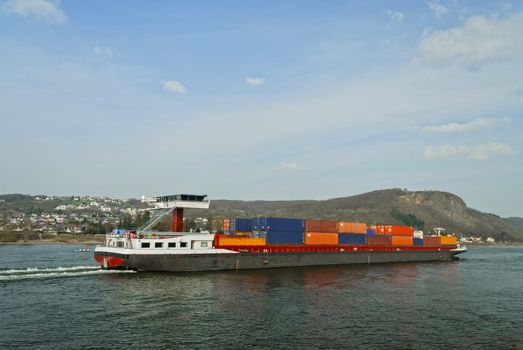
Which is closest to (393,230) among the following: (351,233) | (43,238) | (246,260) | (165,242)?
(351,233)

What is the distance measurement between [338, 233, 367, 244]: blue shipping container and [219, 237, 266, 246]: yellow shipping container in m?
20.4

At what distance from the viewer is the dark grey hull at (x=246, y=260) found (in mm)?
57875

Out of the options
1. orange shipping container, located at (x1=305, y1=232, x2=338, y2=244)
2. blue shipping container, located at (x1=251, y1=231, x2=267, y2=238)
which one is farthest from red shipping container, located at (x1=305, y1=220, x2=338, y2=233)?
blue shipping container, located at (x1=251, y1=231, x2=267, y2=238)

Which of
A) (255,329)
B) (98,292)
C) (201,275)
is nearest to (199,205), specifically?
(201,275)

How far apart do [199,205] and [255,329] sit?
36.4 metres

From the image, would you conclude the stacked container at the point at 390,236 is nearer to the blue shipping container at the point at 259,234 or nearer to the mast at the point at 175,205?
the blue shipping container at the point at 259,234

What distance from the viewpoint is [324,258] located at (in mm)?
78000

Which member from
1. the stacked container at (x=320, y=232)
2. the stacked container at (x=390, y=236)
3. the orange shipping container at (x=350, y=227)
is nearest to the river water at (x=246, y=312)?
the stacked container at (x=320, y=232)

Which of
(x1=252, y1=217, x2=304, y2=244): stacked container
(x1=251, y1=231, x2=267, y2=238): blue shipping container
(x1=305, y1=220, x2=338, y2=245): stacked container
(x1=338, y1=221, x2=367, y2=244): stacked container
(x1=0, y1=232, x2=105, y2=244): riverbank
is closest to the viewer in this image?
(x1=251, y1=231, x2=267, y2=238): blue shipping container

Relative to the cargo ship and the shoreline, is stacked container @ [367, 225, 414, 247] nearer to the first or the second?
the cargo ship

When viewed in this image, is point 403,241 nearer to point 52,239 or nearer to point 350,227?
point 350,227

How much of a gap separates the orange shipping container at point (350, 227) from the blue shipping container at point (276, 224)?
1096 centimetres

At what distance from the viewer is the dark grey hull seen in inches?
2279

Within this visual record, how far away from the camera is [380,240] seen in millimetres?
90125
